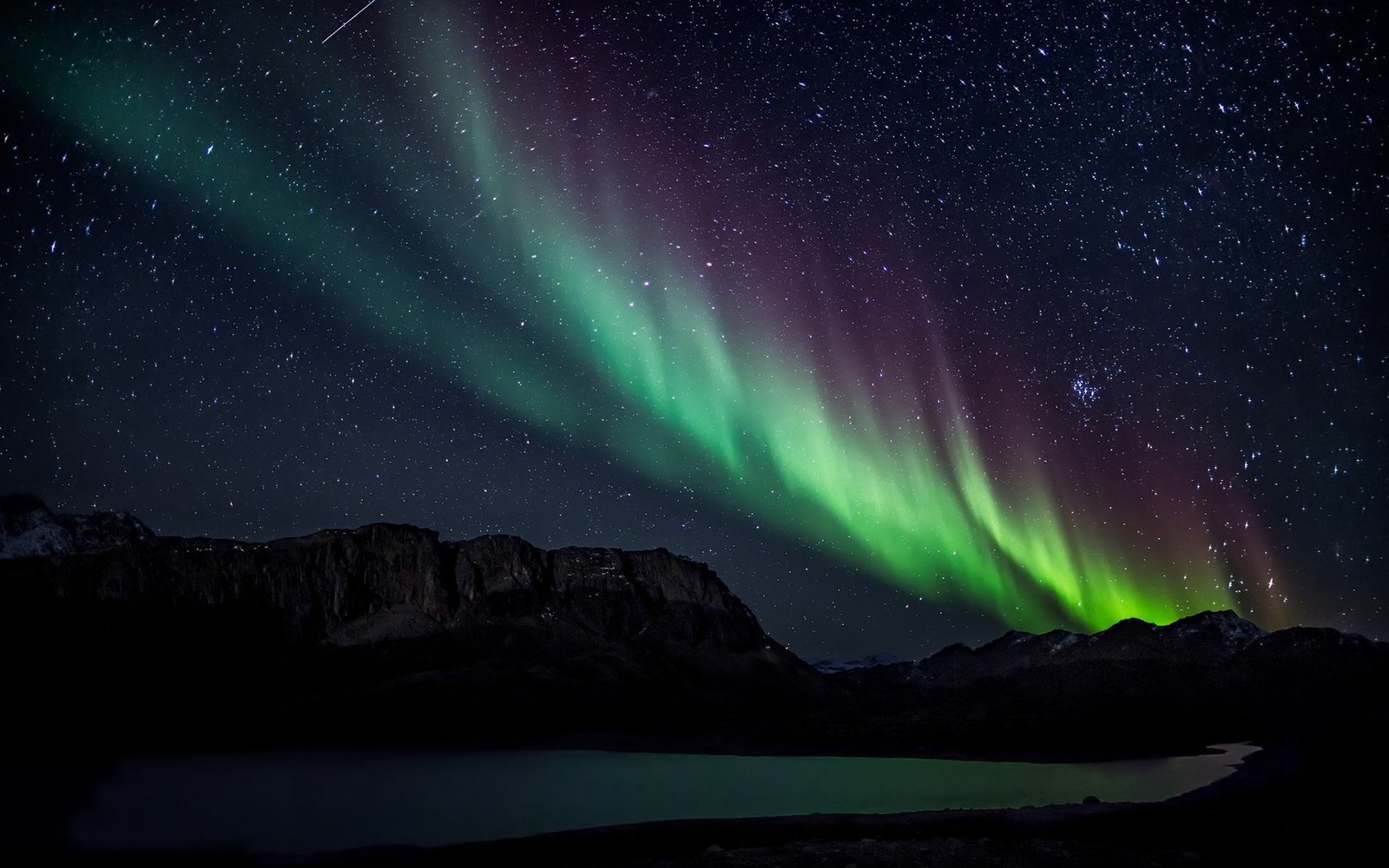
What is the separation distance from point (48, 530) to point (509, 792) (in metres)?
182

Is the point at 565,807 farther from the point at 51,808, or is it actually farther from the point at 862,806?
the point at 51,808

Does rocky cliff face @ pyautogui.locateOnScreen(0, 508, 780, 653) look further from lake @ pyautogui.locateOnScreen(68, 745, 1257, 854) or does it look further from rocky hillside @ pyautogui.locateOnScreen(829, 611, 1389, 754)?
lake @ pyautogui.locateOnScreen(68, 745, 1257, 854)

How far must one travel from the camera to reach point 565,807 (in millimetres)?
33188

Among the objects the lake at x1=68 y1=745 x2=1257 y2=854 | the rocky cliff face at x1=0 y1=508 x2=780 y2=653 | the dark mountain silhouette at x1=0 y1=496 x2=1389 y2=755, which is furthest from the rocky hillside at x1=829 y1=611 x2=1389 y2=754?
the rocky cliff face at x1=0 y1=508 x2=780 y2=653

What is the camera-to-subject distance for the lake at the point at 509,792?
28.7 metres

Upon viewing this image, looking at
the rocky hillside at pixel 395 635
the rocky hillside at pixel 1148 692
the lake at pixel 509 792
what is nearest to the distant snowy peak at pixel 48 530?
the rocky hillside at pixel 395 635

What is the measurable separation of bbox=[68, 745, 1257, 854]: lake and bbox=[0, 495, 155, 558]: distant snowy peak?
145 meters

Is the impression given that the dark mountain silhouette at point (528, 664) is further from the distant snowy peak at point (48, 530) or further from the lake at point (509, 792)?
the lake at point (509, 792)

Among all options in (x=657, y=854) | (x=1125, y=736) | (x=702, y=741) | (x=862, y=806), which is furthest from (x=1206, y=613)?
(x=657, y=854)

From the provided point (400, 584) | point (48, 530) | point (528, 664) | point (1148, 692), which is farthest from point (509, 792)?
point (48, 530)

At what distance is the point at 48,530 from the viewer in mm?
175375

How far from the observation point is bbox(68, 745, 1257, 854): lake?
94.2ft

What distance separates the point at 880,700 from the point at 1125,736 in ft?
126

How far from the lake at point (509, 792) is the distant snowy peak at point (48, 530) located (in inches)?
5707
